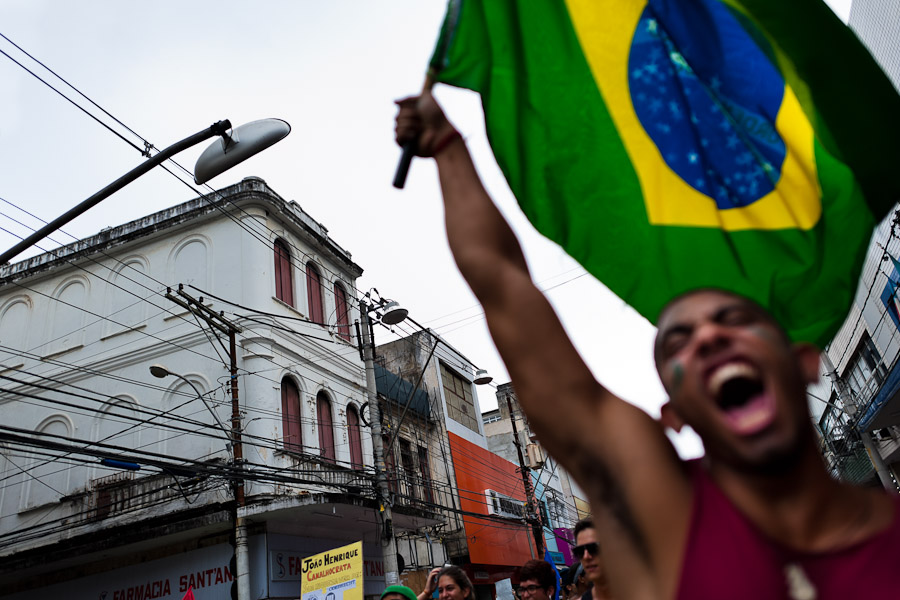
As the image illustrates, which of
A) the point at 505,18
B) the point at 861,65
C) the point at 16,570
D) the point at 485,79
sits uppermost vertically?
the point at 16,570

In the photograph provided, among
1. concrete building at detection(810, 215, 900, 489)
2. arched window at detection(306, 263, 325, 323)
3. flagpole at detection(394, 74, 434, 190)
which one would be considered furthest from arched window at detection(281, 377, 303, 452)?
flagpole at detection(394, 74, 434, 190)

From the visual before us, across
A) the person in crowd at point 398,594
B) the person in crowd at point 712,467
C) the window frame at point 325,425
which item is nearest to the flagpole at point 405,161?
the person in crowd at point 712,467

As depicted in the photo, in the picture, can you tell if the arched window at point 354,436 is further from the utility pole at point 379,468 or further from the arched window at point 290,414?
the utility pole at point 379,468

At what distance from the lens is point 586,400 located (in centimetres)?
132

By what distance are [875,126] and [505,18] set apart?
4.07 ft

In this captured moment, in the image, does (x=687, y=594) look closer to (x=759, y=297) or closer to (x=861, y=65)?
(x=759, y=297)

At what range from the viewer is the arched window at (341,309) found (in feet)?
66.5

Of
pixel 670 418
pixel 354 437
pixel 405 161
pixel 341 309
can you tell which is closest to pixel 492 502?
pixel 354 437

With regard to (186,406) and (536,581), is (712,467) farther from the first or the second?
(186,406)

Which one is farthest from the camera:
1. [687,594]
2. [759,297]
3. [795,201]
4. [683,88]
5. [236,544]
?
[236,544]

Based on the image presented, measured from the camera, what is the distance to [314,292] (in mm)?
19422

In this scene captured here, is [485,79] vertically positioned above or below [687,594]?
above

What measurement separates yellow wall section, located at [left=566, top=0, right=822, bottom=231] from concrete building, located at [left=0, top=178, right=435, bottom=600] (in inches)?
462

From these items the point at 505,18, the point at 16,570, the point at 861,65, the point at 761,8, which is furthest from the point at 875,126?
the point at 16,570
